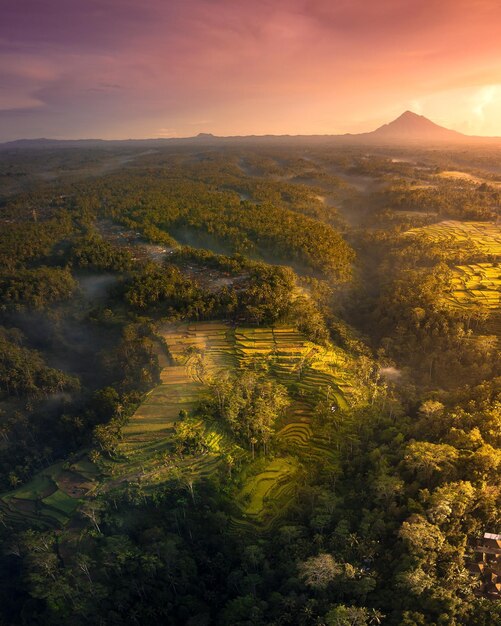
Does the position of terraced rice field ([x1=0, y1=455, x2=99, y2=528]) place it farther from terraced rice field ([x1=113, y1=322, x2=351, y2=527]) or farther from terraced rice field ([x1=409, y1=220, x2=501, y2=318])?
terraced rice field ([x1=409, y1=220, x2=501, y2=318])

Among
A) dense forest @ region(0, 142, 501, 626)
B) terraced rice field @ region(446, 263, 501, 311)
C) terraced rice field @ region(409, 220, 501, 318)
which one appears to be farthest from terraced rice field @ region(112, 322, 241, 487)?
terraced rice field @ region(409, 220, 501, 318)

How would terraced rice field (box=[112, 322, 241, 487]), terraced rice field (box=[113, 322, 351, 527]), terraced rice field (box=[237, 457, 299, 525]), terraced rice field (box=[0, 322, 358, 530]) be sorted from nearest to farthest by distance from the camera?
1. terraced rice field (box=[237, 457, 299, 525])
2. terraced rice field (box=[0, 322, 358, 530])
3. terraced rice field (box=[113, 322, 351, 527])
4. terraced rice field (box=[112, 322, 241, 487])

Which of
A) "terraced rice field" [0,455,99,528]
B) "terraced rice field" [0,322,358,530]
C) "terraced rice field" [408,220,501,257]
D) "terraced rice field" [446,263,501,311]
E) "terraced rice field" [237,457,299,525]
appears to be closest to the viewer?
"terraced rice field" [237,457,299,525]

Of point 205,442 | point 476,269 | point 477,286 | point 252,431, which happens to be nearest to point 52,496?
point 205,442

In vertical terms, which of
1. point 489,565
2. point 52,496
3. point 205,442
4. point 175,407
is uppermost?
point 175,407

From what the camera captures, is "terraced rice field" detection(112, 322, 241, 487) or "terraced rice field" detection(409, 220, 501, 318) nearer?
"terraced rice field" detection(112, 322, 241, 487)

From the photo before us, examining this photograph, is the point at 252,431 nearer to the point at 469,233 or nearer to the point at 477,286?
the point at 477,286
